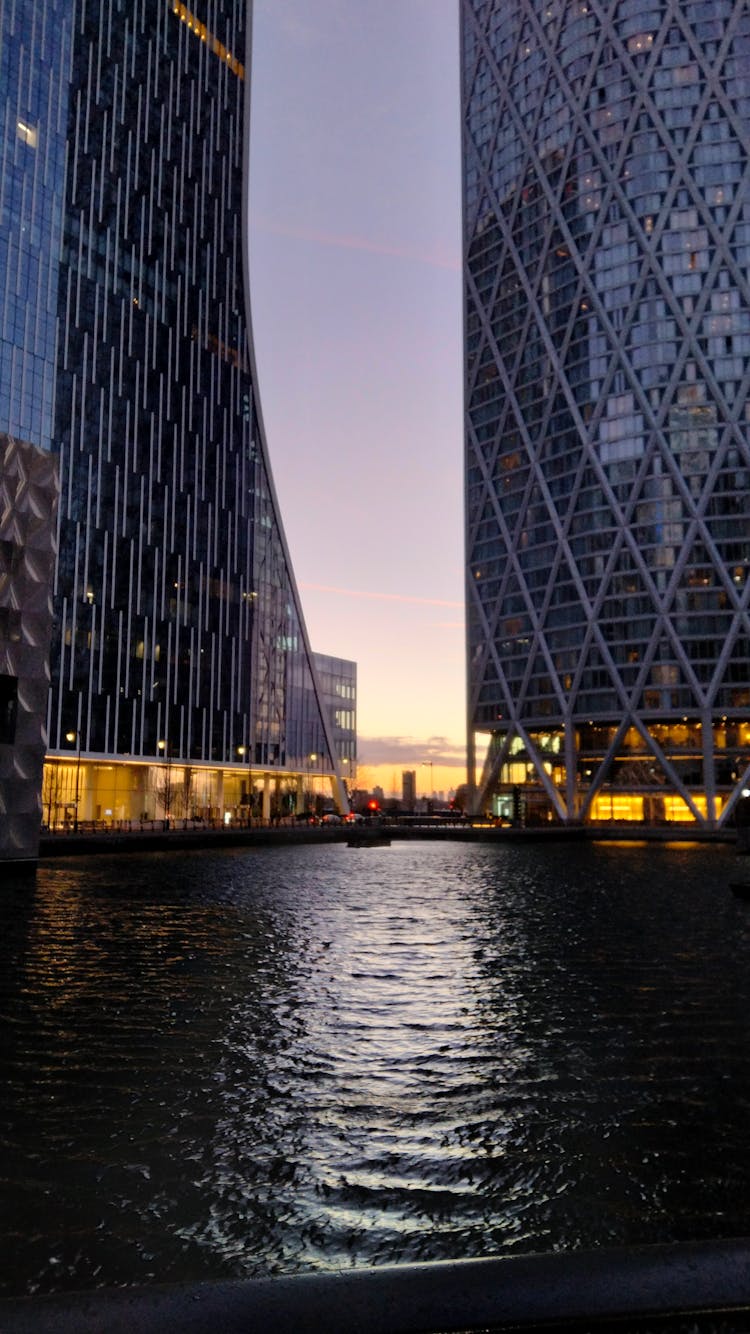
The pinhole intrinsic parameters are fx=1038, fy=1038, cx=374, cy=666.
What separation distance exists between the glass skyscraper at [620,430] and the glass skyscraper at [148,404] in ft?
112

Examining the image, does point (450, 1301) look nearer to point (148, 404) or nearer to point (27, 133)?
point (27, 133)

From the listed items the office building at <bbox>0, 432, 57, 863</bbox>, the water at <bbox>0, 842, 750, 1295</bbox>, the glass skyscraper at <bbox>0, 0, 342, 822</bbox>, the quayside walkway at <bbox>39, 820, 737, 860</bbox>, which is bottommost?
the quayside walkway at <bbox>39, 820, 737, 860</bbox>

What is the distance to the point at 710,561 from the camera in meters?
131

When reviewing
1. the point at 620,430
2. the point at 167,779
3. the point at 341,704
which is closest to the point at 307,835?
the point at 167,779

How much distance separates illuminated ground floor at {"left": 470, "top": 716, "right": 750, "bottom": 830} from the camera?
12912 centimetres

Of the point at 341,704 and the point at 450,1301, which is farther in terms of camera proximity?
the point at 341,704

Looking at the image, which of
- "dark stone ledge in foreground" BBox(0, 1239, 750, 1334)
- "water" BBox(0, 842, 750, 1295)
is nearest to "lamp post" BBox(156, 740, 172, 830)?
"water" BBox(0, 842, 750, 1295)

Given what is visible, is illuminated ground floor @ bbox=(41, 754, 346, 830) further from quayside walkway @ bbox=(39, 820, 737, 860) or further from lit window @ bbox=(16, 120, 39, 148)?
lit window @ bbox=(16, 120, 39, 148)

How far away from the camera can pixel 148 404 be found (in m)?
117

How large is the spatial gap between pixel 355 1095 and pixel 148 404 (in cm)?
11167

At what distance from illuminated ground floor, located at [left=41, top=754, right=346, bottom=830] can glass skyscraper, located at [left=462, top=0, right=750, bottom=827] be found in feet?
96.2

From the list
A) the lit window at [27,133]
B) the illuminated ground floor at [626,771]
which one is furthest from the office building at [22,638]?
the illuminated ground floor at [626,771]

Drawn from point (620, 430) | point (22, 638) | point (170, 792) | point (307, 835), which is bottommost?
point (307, 835)

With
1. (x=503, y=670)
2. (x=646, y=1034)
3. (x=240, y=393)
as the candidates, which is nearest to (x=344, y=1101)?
(x=646, y=1034)
